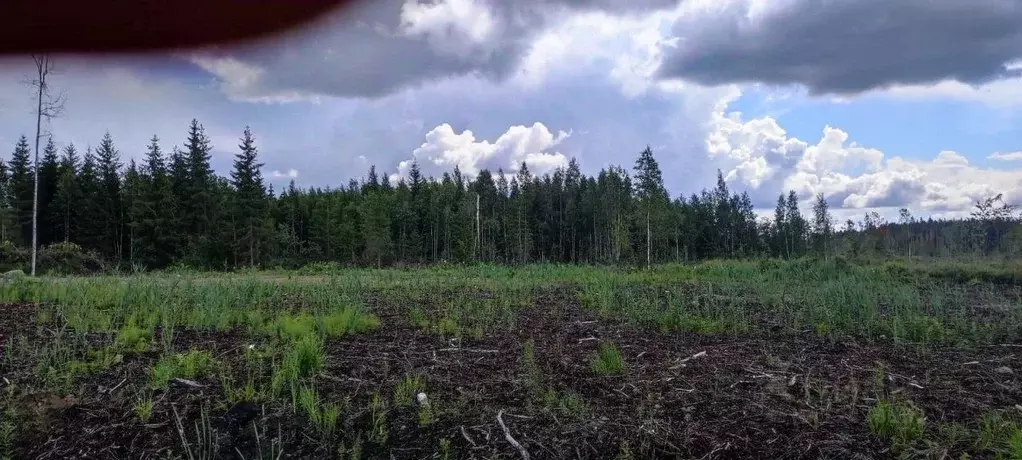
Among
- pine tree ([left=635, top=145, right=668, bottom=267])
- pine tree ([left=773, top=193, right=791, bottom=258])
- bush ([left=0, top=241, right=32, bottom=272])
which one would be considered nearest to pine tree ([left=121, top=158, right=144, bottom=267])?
bush ([left=0, top=241, right=32, bottom=272])

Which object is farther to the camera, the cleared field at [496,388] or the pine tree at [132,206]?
the pine tree at [132,206]

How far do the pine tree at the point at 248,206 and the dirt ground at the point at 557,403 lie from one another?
36.8 meters

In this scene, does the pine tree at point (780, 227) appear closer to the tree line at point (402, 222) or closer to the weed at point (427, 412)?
the tree line at point (402, 222)

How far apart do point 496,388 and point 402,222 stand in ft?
166

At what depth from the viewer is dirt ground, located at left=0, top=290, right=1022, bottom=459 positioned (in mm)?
2807

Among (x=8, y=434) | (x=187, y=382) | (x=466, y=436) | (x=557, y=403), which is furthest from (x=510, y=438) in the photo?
(x=8, y=434)

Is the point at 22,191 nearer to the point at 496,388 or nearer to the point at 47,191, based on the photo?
the point at 47,191

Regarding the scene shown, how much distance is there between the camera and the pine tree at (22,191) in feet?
123

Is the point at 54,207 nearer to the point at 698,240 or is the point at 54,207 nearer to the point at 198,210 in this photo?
the point at 198,210

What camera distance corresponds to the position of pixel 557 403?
3283mm

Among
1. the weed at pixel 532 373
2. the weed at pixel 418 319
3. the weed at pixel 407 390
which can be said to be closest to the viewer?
the weed at pixel 407 390

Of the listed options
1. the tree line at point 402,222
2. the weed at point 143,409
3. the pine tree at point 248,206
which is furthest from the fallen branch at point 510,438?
the pine tree at point 248,206

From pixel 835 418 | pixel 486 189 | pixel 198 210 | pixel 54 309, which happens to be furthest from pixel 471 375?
pixel 486 189

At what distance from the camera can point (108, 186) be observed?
42094 mm
